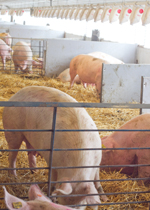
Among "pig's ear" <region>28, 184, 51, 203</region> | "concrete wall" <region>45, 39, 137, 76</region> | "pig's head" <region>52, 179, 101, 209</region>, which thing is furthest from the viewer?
"concrete wall" <region>45, 39, 137, 76</region>

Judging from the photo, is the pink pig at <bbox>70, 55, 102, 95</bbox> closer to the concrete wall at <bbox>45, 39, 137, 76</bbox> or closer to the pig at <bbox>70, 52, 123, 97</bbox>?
the pig at <bbox>70, 52, 123, 97</bbox>

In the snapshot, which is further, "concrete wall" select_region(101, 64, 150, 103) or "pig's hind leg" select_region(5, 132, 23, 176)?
"concrete wall" select_region(101, 64, 150, 103)

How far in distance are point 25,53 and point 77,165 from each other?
7145 mm

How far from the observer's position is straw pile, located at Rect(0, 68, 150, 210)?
253cm

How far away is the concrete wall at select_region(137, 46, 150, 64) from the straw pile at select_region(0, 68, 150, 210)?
1.75m

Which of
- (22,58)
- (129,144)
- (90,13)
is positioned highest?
(90,13)

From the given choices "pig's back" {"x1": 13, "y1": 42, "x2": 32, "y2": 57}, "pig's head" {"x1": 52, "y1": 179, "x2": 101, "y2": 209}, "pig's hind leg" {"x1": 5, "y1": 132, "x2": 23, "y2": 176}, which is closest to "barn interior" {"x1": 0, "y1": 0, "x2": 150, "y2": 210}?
"pig's hind leg" {"x1": 5, "y1": 132, "x2": 23, "y2": 176}

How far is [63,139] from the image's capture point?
2.21 meters

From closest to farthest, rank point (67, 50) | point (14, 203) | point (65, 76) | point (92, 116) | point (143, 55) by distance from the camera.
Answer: point (14, 203) → point (92, 116) → point (65, 76) → point (143, 55) → point (67, 50)

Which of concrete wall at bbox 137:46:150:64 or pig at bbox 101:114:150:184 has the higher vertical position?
concrete wall at bbox 137:46:150:64

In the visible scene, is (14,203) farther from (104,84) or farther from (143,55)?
(143,55)

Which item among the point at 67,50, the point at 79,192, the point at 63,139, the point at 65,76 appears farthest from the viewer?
the point at 67,50

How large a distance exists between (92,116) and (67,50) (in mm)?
3506

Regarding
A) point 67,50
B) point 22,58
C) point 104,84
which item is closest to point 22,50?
point 22,58
